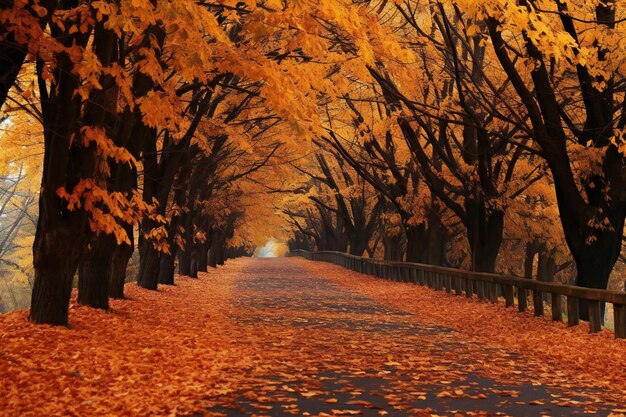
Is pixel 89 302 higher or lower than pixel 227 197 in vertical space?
lower

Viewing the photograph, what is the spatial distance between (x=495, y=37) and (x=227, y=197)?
2659cm

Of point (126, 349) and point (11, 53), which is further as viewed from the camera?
point (126, 349)

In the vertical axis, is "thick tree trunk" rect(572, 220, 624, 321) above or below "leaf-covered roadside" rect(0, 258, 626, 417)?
above

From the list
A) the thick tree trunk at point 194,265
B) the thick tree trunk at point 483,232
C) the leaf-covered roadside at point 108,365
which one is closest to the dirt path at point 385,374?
the leaf-covered roadside at point 108,365

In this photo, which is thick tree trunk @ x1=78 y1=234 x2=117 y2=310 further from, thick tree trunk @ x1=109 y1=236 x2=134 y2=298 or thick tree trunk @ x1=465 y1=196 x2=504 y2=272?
thick tree trunk @ x1=465 y1=196 x2=504 y2=272

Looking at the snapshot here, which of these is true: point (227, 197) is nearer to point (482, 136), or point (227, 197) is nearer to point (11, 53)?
point (482, 136)

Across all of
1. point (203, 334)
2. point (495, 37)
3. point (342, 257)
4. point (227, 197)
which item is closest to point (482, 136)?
point (495, 37)

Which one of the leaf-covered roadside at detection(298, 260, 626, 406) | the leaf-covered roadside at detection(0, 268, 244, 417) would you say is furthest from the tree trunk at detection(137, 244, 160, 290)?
the leaf-covered roadside at detection(0, 268, 244, 417)

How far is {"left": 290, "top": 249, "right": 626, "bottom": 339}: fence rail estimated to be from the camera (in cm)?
1361

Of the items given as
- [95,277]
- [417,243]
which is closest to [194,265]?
[417,243]

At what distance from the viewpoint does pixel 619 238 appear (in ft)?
54.4

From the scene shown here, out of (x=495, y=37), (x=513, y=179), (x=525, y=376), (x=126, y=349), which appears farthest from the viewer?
(x=513, y=179)

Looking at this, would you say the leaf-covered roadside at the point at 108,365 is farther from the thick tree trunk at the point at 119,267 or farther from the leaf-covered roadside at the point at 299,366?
the thick tree trunk at the point at 119,267

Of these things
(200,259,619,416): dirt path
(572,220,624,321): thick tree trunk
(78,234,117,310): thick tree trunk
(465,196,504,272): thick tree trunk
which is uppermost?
(465,196,504,272): thick tree trunk
